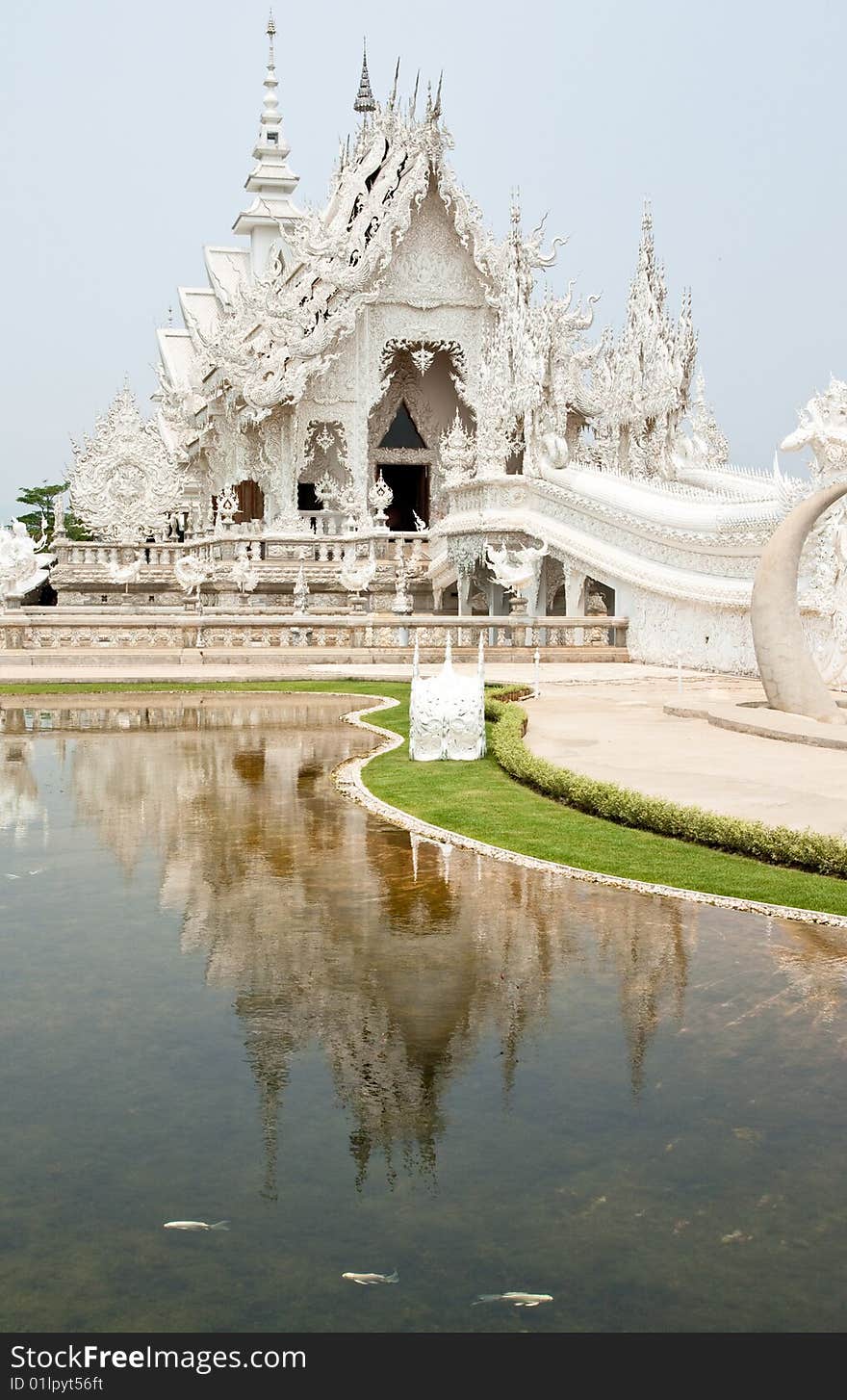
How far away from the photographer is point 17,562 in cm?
2530

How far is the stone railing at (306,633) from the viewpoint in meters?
23.2

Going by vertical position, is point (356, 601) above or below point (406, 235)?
below

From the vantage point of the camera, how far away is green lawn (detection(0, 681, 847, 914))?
702 centimetres

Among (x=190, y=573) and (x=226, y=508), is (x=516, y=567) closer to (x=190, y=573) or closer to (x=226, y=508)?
(x=190, y=573)

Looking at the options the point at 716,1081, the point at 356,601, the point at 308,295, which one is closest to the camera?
the point at 716,1081

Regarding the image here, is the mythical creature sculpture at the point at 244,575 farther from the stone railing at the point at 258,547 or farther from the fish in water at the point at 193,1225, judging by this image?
the fish in water at the point at 193,1225

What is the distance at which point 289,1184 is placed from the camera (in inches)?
146

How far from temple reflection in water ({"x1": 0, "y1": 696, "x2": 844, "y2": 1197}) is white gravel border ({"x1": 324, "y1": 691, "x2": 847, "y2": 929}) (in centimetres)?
13

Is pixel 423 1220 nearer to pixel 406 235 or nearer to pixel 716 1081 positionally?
pixel 716 1081

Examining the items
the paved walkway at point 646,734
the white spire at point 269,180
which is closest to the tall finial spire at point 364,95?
the white spire at point 269,180

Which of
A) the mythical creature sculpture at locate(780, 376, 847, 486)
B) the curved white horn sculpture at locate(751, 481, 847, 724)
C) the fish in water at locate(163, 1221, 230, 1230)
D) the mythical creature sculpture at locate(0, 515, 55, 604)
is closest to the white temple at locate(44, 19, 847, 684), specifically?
the mythical creature sculpture at locate(0, 515, 55, 604)

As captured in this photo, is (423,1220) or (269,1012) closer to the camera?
(423,1220)

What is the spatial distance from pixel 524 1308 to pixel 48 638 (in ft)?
Result: 70.9
